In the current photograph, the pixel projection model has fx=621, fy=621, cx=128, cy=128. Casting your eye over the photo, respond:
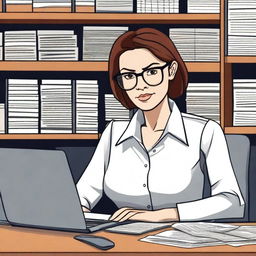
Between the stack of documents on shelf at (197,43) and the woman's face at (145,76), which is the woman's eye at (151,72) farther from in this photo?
the stack of documents on shelf at (197,43)

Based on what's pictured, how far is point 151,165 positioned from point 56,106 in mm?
684

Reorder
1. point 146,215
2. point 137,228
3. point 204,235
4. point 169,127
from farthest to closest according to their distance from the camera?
point 169,127 < point 146,215 < point 137,228 < point 204,235

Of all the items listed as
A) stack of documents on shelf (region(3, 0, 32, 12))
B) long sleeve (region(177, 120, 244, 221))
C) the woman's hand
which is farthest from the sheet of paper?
stack of documents on shelf (region(3, 0, 32, 12))

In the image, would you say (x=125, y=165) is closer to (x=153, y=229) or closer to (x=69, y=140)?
(x=69, y=140)

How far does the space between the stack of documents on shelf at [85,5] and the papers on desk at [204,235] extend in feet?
5.12

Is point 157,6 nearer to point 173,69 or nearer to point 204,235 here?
point 173,69

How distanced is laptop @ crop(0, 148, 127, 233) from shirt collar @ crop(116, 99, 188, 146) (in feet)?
3.15

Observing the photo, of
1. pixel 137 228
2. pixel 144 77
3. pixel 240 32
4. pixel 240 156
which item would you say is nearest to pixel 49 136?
pixel 144 77

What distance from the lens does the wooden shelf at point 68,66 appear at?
328 cm

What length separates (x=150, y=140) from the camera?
2.92 meters

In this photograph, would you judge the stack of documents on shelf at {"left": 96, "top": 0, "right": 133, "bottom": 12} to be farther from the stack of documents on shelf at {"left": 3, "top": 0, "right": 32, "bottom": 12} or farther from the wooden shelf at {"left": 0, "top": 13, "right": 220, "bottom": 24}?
the stack of documents on shelf at {"left": 3, "top": 0, "right": 32, "bottom": 12}

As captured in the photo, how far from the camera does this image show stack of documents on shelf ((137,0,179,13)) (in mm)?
3293

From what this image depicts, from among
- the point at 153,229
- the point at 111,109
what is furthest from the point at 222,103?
the point at 153,229

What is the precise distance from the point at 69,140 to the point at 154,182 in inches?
29.5
